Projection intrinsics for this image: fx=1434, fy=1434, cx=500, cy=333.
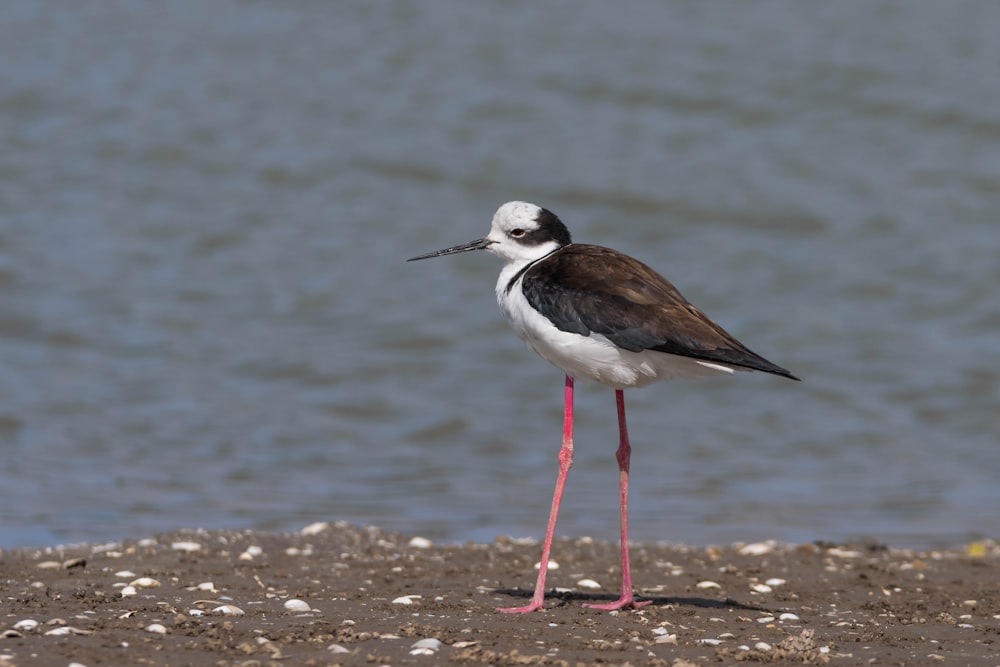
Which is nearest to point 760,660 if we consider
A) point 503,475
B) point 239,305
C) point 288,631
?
point 288,631

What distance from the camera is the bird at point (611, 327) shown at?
19.5 feet

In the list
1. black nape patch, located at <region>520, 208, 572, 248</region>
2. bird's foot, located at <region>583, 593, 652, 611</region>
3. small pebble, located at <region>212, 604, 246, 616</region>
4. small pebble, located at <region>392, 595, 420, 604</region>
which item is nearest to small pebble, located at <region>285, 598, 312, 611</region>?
small pebble, located at <region>212, 604, 246, 616</region>

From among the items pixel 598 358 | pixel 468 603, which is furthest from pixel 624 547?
pixel 598 358

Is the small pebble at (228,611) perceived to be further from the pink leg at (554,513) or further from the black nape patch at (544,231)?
the black nape patch at (544,231)

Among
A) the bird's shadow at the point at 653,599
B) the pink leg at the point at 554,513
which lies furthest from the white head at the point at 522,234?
the bird's shadow at the point at 653,599

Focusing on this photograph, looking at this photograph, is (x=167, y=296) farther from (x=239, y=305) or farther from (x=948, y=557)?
(x=948, y=557)

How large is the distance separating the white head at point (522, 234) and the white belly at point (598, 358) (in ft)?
1.50

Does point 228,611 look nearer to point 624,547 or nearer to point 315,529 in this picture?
point 624,547

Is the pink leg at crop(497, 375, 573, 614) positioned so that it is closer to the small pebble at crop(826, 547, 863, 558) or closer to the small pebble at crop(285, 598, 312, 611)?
the small pebble at crop(285, 598, 312, 611)

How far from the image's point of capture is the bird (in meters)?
5.96

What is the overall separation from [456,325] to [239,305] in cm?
207

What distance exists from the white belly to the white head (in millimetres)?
458

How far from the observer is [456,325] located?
13070 mm

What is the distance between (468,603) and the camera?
245 inches
